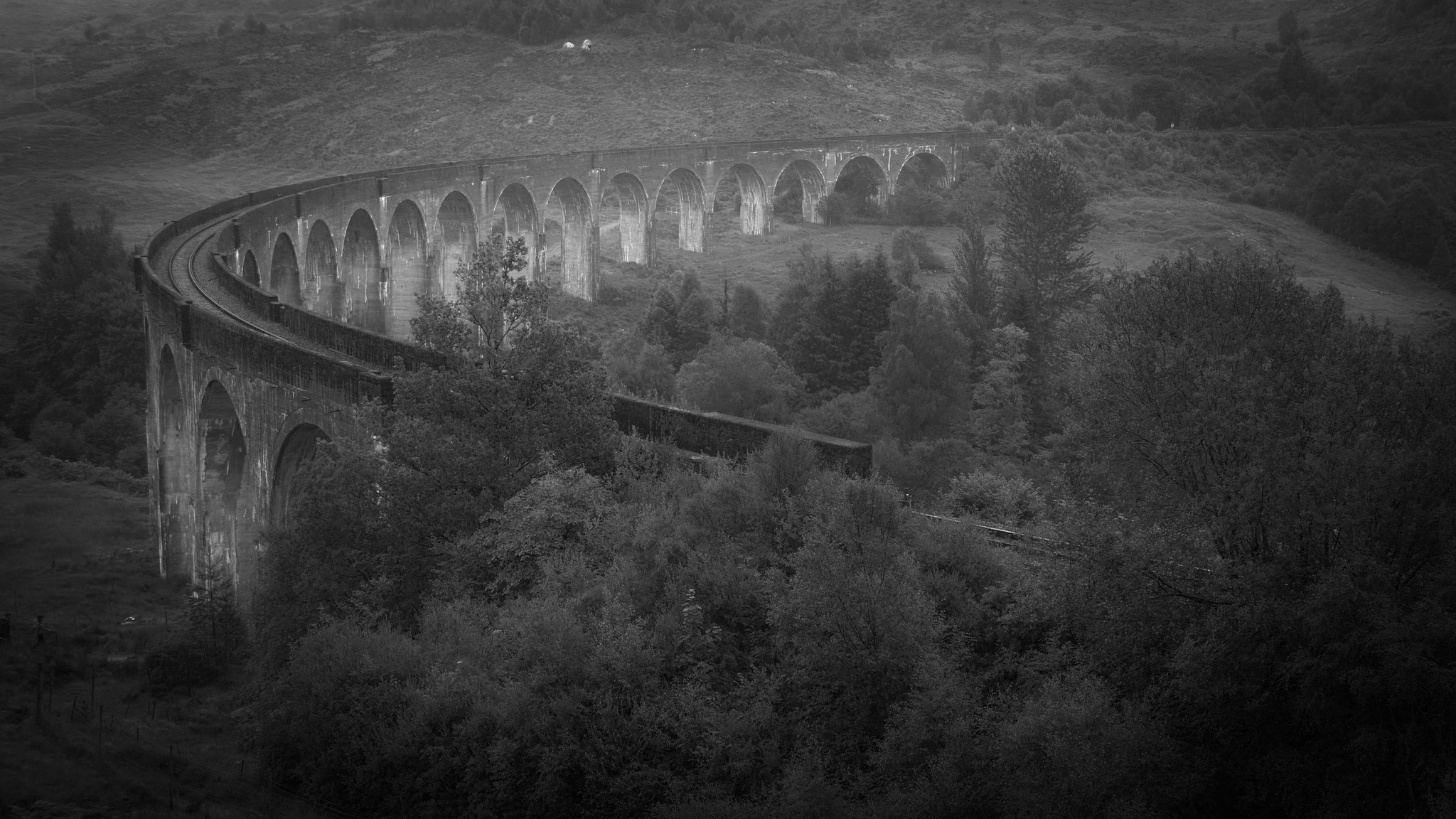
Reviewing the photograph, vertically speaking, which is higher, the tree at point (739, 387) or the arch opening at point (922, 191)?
the arch opening at point (922, 191)

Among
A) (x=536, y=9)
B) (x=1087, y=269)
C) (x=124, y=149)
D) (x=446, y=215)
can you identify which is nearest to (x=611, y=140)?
(x=536, y=9)

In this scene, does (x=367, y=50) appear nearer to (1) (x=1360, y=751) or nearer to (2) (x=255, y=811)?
(2) (x=255, y=811)

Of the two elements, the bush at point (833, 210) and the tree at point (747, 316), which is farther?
the bush at point (833, 210)

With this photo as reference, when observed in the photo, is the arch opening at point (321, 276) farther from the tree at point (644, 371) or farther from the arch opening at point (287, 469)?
the arch opening at point (287, 469)

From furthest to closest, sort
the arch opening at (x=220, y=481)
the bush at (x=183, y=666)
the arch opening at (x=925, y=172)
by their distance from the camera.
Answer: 1. the arch opening at (x=925, y=172)
2. the arch opening at (x=220, y=481)
3. the bush at (x=183, y=666)

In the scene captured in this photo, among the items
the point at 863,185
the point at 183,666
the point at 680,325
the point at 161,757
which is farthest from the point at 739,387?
the point at 863,185

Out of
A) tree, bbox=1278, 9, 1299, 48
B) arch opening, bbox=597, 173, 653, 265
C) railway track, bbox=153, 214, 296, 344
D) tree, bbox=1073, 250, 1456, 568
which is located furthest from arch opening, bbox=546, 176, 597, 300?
tree, bbox=1278, 9, 1299, 48

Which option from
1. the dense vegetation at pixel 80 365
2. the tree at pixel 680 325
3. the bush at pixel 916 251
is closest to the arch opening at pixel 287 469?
the tree at pixel 680 325
